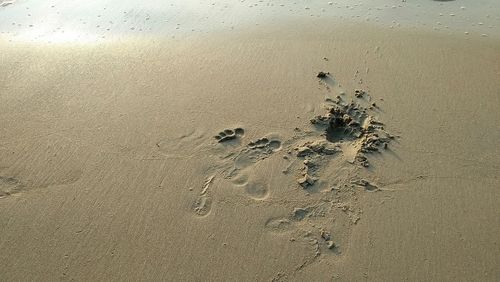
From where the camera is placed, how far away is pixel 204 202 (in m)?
2.42

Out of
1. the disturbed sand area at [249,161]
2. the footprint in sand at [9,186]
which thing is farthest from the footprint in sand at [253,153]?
the footprint in sand at [9,186]

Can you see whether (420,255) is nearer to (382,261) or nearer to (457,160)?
(382,261)

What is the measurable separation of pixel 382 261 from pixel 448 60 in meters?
2.05

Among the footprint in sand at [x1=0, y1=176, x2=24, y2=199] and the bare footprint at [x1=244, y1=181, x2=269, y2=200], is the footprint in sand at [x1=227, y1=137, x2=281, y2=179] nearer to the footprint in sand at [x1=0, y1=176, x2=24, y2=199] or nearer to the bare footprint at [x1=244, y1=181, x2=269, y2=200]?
the bare footprint at [x1=244, y1=181, x2=269, y2=200]

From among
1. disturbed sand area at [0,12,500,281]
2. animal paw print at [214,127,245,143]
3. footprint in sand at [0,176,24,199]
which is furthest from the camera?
animal paw print at [214,127,245,143]

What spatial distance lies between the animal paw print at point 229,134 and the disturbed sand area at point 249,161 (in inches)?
0.5

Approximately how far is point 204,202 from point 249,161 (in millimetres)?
406

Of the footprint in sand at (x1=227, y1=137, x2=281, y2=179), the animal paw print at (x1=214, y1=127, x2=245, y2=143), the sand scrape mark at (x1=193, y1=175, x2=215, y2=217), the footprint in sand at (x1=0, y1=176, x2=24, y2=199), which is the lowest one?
the sand scrape mark at (x1=193, y1=175, x2=215, y2=217)

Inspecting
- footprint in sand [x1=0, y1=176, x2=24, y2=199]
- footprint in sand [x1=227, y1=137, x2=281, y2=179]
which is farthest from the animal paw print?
footprint in sand [x1=0, y1=176, x2=24, y2=199]

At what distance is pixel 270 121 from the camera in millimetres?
2898

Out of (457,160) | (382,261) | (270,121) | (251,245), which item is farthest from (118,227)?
(457,160)

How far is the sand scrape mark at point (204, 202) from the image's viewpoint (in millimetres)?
2373

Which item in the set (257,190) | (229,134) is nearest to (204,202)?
(257,190)

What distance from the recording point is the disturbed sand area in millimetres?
2170
